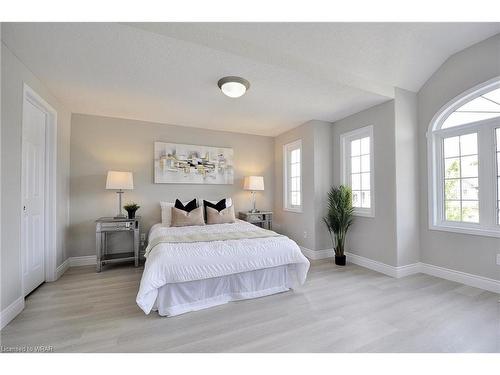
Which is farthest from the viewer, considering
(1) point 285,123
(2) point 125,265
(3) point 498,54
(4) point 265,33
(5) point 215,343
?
(1) point 285,123

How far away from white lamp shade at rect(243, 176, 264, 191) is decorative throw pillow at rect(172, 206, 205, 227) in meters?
1.22

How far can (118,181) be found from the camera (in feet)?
11.2

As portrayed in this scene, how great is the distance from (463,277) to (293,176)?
9.41 feet

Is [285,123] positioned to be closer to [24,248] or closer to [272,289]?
[272,289]

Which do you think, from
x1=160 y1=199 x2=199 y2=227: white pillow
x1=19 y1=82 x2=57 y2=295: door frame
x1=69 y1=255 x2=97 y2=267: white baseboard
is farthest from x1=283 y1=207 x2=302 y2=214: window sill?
x1=19 y1=82 x2=57 y2=295: door frame

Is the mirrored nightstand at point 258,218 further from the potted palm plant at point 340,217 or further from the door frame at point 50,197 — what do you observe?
the door frame at point 50,197

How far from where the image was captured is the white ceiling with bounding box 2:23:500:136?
1.97m

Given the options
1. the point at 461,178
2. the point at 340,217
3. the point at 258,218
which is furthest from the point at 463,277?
the point at 258,218

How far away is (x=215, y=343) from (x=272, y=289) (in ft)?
3.34

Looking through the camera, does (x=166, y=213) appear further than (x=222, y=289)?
Yes

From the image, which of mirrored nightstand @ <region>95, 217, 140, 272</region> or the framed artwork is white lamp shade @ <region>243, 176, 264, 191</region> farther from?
mirrored nightstand @ <region>95, 217, 140, 272</region>

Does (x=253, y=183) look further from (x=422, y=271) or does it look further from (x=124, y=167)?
(x=422, y=271)
